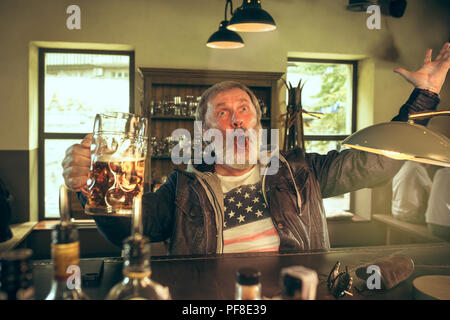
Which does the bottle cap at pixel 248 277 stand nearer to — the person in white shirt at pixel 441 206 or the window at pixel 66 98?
the person in white shirt at pixel 441 206

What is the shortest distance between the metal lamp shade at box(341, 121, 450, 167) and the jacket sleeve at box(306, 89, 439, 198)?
67cm

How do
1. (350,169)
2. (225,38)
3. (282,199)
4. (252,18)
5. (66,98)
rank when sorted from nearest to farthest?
(282,199), (350,169), (252,18), (225,38), (66,98)

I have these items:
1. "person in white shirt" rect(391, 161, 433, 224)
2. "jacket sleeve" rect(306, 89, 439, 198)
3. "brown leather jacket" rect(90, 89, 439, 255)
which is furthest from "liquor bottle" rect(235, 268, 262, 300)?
"person in white shirt" rect(391, 161, 433, 224)

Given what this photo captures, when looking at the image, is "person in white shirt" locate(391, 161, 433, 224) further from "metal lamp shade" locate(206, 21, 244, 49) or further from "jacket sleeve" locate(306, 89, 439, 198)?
"jacket sleeve" locate(306, 89, 439, 198)

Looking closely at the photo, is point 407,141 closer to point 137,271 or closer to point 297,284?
point 297,284

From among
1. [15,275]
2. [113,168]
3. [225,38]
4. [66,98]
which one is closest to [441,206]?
[225,38]

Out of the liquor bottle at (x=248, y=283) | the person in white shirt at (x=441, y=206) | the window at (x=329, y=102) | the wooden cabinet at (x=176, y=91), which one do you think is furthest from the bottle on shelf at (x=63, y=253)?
the window at (x=329, y=102)

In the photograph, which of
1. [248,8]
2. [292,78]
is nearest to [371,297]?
[248,8]

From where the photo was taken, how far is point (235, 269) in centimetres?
119

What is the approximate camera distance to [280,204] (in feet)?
5.87

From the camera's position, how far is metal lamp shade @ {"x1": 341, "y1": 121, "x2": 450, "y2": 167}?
1.10 meters

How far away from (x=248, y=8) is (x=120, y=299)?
2723 mm

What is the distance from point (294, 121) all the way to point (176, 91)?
1.39m
